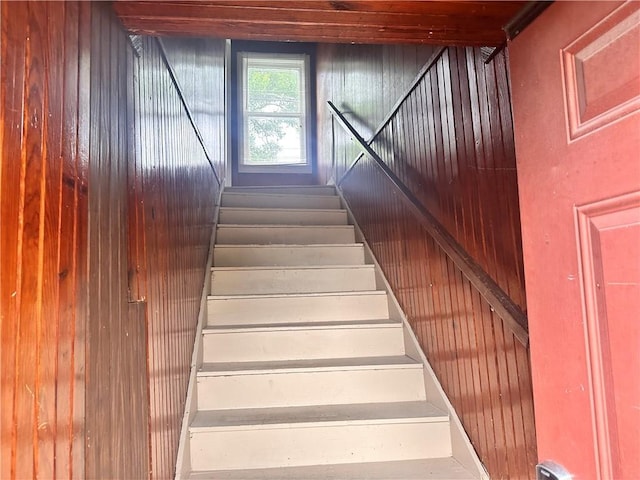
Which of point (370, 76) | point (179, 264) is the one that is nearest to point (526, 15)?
point (179, 264)

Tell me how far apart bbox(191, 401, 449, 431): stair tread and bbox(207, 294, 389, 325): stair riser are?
0.56 metres

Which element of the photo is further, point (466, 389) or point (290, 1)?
point (466, 389)

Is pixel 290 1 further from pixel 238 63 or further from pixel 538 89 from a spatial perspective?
pixel 238 63

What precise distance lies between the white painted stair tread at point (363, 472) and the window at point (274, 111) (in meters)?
4.28

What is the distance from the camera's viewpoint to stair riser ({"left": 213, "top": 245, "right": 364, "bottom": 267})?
284 cm

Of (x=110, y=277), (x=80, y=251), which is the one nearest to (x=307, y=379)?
(x=110, y=277)

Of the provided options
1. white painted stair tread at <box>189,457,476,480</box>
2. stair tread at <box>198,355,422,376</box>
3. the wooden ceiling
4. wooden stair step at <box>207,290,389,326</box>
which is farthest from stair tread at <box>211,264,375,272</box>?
the wooden ceiling

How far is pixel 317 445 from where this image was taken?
168 centimetres

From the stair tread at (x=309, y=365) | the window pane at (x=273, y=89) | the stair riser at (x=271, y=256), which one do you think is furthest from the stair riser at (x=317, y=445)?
the window pane at (x=273, y=89)

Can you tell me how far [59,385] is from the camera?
687 mm

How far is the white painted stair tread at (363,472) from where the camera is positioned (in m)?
1.56

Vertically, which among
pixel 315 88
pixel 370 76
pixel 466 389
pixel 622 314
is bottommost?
pixel 466 389

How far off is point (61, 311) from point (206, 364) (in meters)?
1.44

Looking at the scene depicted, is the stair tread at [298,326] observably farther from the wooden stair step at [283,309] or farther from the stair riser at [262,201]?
the stair riser at [262,201]
